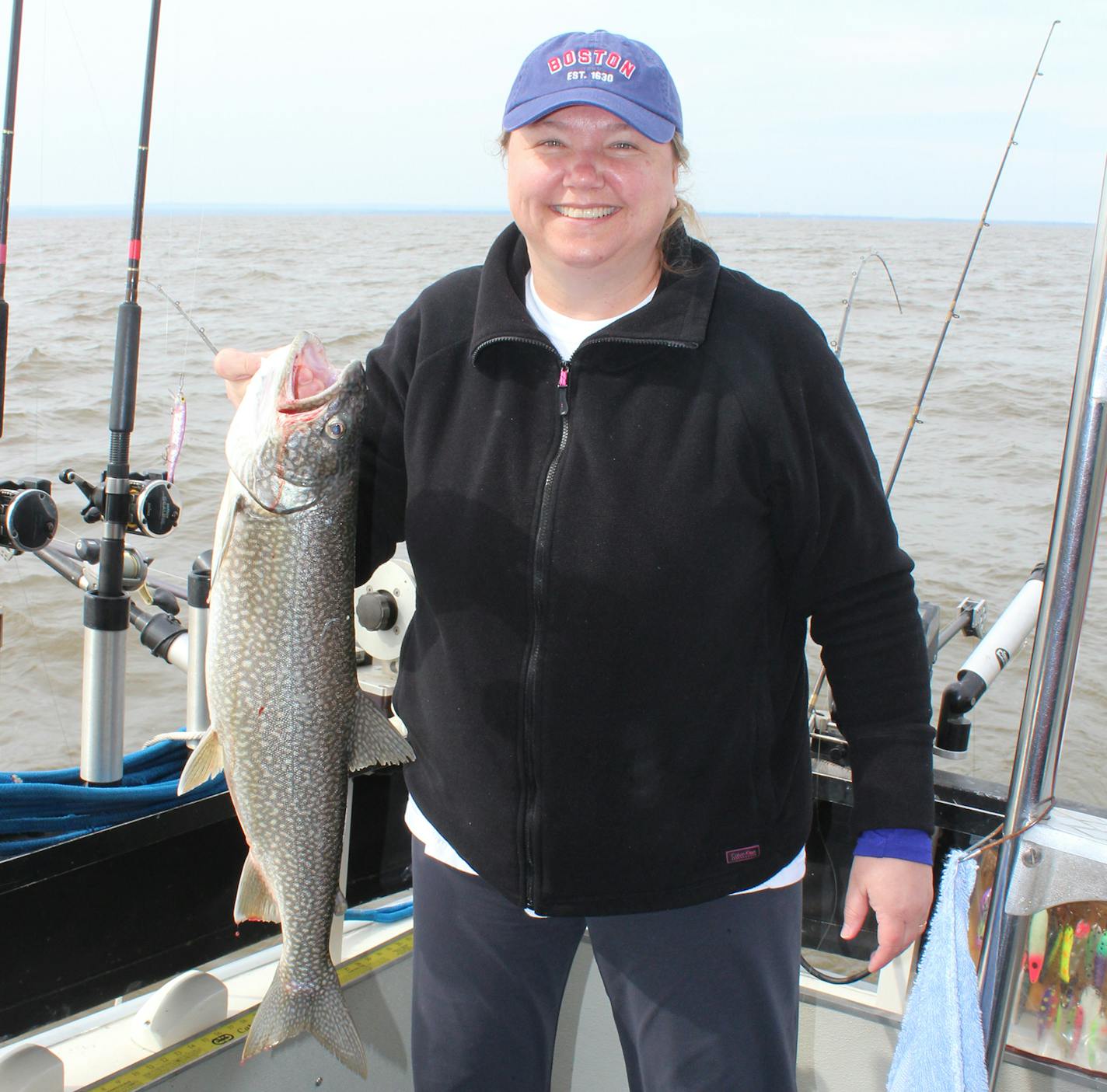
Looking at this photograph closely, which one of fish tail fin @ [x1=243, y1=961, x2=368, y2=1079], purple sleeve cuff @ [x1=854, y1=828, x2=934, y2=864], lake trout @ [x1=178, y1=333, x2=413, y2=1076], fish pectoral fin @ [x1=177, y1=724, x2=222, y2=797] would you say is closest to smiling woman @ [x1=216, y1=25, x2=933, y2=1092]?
purple sleeve cuff @ [x1=854, y1=828, x2=934, y2=864]

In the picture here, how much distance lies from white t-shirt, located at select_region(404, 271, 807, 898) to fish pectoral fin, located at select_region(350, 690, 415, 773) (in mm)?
116

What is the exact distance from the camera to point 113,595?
2.56 m

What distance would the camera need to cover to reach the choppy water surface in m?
8.64

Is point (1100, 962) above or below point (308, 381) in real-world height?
below

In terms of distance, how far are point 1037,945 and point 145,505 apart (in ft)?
7.58

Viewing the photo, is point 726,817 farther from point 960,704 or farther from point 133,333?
point 133,333

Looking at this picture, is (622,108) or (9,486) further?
(9,486)

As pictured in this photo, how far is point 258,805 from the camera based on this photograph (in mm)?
1940

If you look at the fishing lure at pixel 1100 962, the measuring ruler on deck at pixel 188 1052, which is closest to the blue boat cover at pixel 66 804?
the measuring ruler on deck at pixel 188 1052

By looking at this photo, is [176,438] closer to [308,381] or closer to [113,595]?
[113,595]

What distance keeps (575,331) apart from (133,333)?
1.46 m

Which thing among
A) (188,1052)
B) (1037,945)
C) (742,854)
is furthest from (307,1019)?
(1037,945)

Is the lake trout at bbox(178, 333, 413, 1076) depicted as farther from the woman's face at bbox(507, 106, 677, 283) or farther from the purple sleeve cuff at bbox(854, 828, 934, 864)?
the purple sleeve cuff at bbox(854, 828, 934, 864)

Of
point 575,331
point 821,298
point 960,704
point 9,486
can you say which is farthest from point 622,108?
point 821,298
